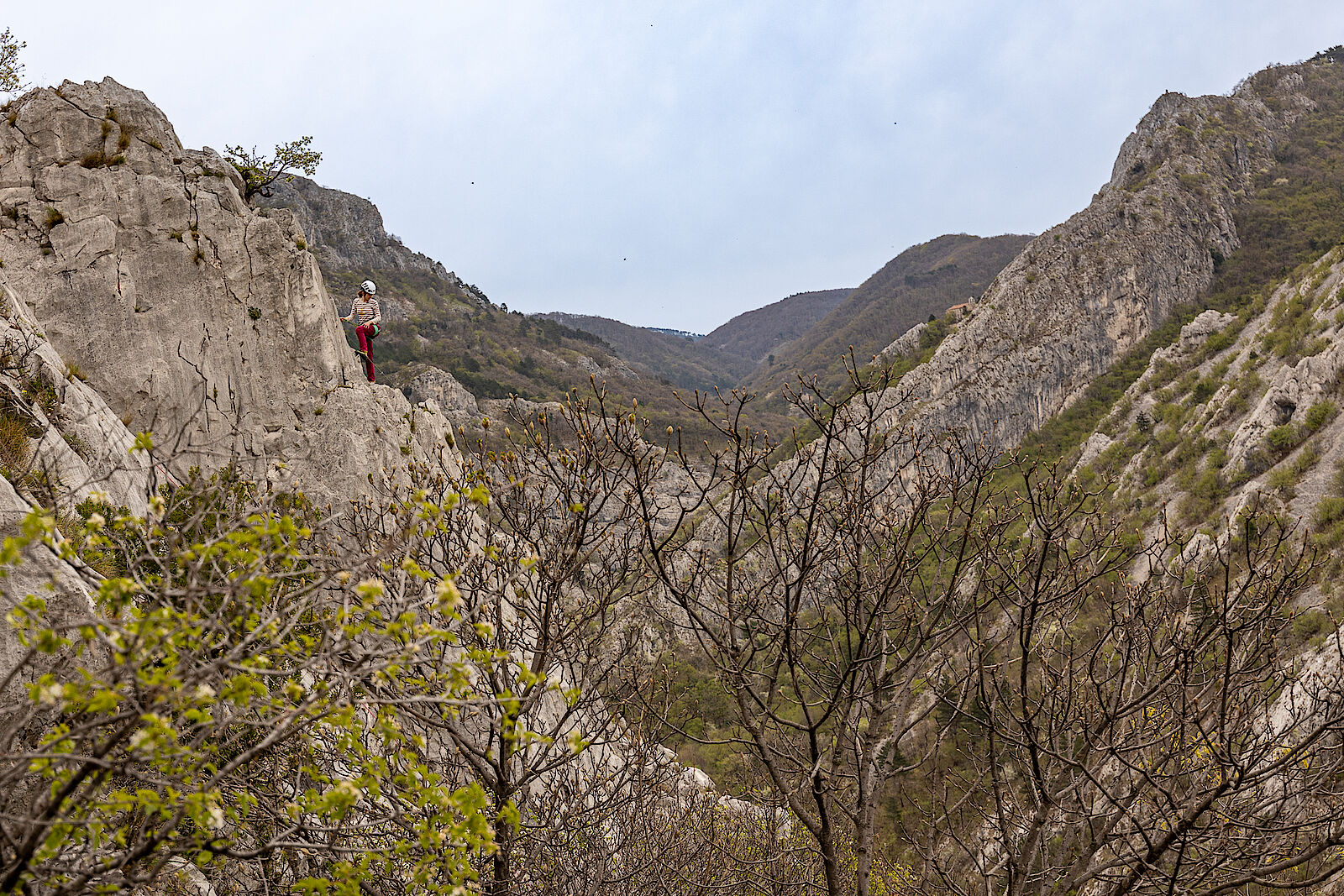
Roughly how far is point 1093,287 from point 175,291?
6657 cm

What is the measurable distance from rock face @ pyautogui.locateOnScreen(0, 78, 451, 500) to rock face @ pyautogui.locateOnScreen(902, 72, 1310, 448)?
51.5 m

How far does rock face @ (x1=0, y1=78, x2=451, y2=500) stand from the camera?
15.1 meters

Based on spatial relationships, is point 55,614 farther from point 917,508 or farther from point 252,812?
point 917,508

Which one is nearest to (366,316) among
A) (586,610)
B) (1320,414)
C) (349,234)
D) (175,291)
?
(175,291)

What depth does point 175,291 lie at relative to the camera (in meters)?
16.8

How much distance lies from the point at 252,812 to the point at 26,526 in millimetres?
5616

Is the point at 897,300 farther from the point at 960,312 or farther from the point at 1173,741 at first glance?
the point at 1173,741

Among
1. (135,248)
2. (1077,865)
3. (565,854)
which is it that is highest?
(135,248)

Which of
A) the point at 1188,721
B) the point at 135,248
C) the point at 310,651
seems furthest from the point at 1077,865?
the point at 135,248

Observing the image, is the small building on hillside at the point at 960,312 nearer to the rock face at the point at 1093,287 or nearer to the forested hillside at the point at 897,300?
the rock face at the point at 1093,287

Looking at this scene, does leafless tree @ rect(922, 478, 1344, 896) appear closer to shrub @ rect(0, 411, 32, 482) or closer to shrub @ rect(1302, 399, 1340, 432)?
shrub @ rect(0, 411, 32, 482)

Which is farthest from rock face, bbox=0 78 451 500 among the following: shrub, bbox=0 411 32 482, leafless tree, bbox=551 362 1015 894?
leafless tree, bbox=551 362 1015 894

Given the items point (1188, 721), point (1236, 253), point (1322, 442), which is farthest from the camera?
point (1236, 253)

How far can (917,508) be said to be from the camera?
5.74 m
